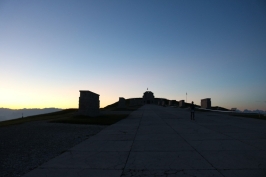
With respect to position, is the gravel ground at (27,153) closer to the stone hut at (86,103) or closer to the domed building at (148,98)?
the stone hut at (86,103)

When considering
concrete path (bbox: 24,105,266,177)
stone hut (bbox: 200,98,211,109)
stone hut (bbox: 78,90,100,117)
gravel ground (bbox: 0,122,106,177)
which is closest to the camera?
concrete path (bbox: 24,105,266,177)

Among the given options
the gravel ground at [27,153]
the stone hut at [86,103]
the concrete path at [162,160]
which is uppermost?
the stone hut at [86,103]

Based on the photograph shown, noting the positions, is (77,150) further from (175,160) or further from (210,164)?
(210,164)

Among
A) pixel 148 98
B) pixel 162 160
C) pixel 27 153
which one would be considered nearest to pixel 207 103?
pixel 162 160

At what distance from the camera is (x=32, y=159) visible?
6.89 m

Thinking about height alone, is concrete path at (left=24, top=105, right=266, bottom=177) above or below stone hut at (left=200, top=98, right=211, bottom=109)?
below

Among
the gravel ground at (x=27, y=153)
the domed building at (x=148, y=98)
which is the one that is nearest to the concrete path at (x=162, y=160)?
the gravel ground at (x=27, y=153)

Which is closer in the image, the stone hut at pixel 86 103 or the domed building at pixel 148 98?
the stone hut at pixel 86 103

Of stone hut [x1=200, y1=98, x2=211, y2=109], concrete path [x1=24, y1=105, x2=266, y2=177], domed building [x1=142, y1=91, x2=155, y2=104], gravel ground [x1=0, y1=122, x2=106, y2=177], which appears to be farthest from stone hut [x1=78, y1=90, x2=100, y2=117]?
domed building [x1=142, y1=91, x2=155, y2=104]

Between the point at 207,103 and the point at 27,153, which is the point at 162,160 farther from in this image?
the point at 207,103

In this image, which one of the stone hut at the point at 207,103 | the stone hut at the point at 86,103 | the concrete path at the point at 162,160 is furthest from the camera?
the stone hut at the point at 207,103

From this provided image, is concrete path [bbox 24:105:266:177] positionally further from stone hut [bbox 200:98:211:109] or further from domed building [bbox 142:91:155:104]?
domed building [bbox 142:91:155:104]

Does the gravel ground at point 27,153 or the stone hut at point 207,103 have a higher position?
the stone hut at point 207,103

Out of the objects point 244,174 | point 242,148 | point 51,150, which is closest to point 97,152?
Answer: point 51,150
